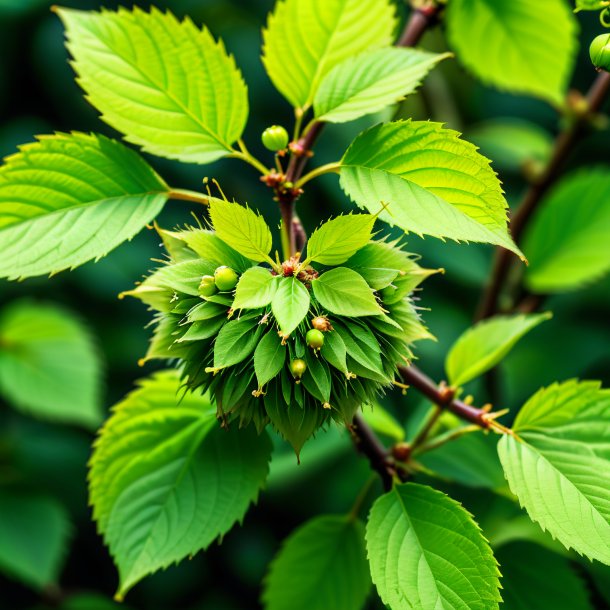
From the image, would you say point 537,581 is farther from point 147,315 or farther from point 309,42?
point 147,315

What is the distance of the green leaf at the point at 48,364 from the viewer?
1.30m

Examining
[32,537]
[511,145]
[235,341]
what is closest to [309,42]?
[235,341]

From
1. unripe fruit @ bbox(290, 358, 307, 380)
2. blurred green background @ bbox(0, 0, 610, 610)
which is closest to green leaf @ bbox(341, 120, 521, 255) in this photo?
unripe fruit @ bbox(290, 358, 307, 380)

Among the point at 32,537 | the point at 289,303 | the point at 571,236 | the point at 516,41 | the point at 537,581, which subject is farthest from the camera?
the point at 32,537

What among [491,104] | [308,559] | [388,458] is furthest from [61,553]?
[491,104]

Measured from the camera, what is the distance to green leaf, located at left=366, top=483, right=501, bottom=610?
556 mm

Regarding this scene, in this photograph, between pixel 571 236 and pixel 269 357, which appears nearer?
pixel 269 357

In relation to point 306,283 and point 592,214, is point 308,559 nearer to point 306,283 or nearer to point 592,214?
point 306,283

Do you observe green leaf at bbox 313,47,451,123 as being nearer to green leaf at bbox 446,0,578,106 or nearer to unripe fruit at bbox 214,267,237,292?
unripe fruit at bbox 214,267,237,292

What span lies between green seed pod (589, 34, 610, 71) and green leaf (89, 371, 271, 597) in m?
0.43

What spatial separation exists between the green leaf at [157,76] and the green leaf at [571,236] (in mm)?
676

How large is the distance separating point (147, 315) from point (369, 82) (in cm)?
103

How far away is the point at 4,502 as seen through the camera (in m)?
1.42

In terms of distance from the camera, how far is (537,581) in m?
0.77
